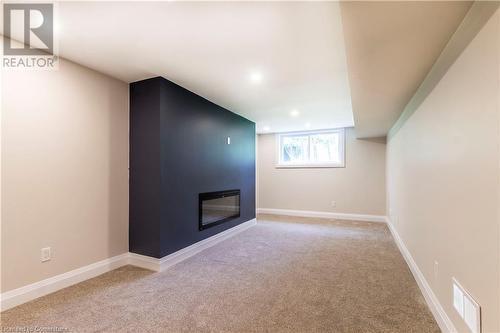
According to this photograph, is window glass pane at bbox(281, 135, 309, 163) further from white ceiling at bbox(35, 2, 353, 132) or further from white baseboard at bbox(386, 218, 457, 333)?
white baseboard at bbox(386, 218, 457, 333)

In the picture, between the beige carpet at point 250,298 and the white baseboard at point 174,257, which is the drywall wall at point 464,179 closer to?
the beige carpet at point 250,298

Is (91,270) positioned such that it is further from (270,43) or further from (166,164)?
(270,43)

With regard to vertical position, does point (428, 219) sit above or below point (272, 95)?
below

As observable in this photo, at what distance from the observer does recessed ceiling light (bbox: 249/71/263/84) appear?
2645mm

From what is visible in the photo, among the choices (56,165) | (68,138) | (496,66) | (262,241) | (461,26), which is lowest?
(262,241)

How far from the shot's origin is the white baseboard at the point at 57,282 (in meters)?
1.96

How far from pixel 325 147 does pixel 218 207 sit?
11.4ft

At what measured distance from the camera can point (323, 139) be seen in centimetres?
618

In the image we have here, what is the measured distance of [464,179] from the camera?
1.38 m

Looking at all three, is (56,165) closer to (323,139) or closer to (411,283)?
(411,283)

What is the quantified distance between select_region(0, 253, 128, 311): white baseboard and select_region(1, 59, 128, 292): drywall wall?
0.05 metres

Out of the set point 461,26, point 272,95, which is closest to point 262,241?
point 272,95

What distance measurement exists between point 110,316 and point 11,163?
1.48 meters

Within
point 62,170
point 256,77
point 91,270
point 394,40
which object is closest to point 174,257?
point 91,270
